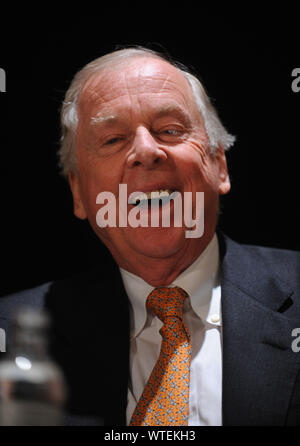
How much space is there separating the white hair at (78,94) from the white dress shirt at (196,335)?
40 centimetres

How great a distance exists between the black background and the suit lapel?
594 mm

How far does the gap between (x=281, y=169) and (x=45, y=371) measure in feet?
4.20

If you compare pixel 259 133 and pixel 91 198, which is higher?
pixel 259 133

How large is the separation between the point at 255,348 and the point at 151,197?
1.85 feet

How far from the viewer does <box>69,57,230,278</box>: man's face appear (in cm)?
162

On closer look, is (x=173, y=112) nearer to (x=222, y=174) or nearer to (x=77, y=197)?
(x=222, y=174)

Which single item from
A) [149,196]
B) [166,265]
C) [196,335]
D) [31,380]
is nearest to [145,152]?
[149,196]

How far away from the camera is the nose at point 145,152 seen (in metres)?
1.58

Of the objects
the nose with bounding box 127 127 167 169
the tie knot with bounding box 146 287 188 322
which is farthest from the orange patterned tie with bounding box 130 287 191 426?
the nose with bounding box 127 127 167 169

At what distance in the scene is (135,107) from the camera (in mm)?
1649

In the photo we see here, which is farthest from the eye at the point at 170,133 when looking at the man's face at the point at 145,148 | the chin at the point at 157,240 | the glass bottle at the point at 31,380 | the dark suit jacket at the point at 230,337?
the glass bottle at the point at 31,380

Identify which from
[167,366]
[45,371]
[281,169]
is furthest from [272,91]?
[45,371]

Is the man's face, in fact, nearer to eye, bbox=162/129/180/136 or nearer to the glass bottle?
eye, bbox=162/129/180/136

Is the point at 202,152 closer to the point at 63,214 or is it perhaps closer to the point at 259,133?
the point at 259,133
